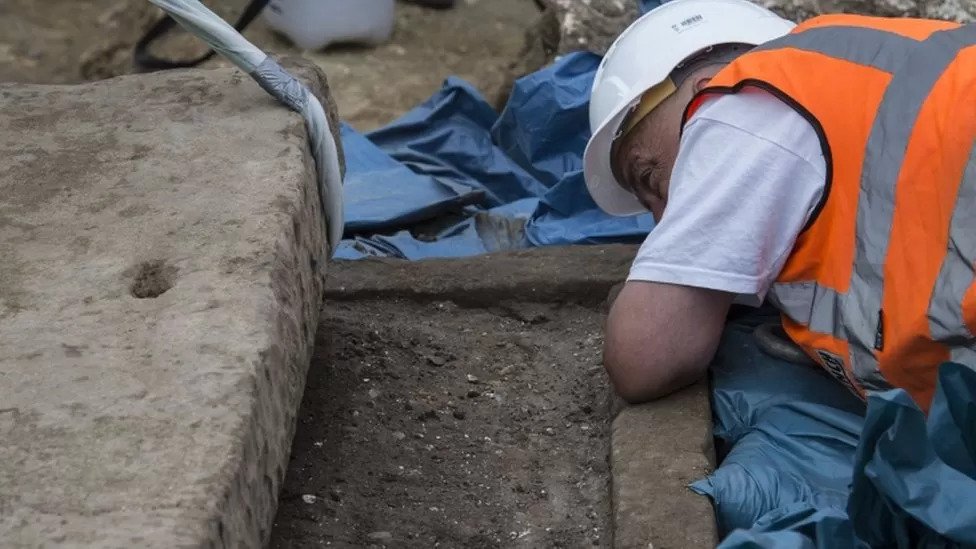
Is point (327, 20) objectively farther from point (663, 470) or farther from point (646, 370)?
point (663, 470)

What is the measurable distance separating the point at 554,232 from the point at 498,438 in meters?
1.05

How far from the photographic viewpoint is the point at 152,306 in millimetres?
2000

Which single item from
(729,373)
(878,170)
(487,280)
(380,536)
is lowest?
(487,280)

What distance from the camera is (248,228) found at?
7.13 ft

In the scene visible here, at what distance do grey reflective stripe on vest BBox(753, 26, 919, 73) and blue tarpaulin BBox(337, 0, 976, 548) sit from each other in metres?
0.55

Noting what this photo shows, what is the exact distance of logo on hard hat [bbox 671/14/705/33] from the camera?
8.49 feet

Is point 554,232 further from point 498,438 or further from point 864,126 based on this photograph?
point 864,126

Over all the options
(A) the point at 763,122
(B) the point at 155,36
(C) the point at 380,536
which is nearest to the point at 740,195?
(A) the point at 763,122

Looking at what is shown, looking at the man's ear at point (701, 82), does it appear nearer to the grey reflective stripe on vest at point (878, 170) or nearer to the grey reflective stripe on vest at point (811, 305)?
the grey reflective stripe on vest at point (878, 170)

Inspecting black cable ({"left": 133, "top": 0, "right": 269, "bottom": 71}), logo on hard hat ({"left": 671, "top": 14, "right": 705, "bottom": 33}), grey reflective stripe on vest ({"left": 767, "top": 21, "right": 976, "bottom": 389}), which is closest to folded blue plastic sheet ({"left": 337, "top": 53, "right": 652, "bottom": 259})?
black cable ({"left": 133, "top": 0, "right": 269, "bottom": 71})

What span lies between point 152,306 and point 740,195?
93 cm

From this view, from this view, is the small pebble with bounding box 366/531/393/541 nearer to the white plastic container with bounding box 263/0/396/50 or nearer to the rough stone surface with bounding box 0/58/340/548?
the rough stone surface with bounding box 0/58/340/548

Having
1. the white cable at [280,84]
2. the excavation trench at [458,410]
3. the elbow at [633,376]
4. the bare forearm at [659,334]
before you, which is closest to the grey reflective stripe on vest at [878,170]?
the bare forearm at [659,334]

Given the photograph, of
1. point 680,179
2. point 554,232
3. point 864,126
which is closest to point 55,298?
point 680,179
